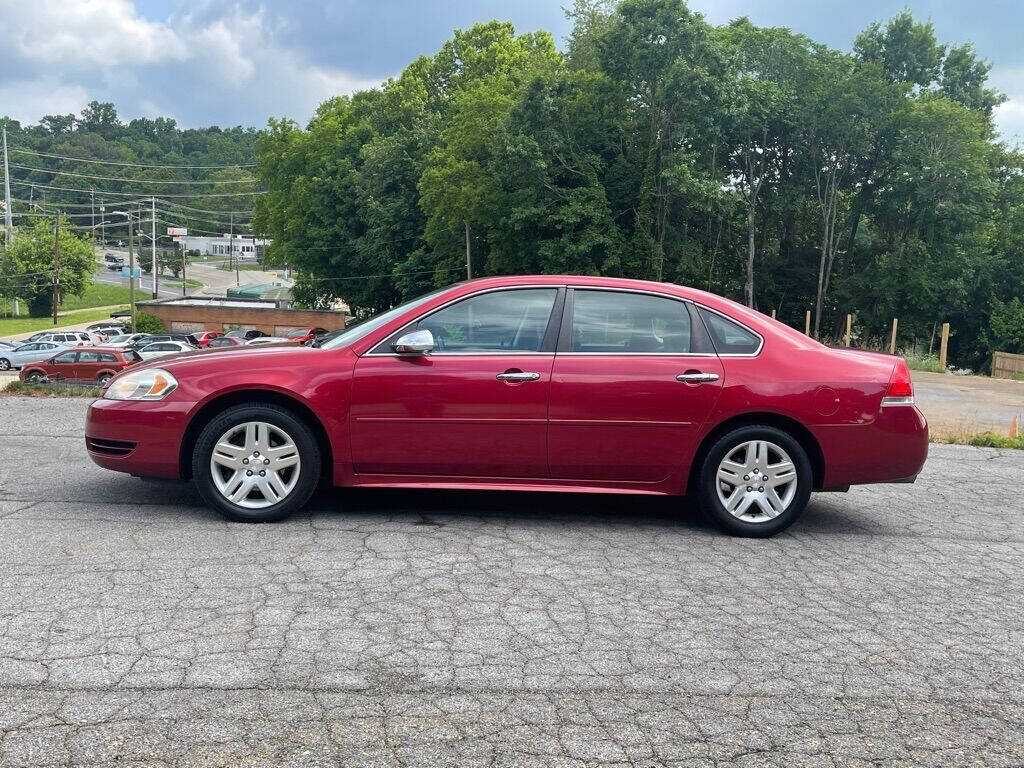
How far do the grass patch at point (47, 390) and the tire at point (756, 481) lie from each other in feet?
26.4

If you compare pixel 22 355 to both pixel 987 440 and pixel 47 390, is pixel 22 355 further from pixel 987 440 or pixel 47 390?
pixel 987 440

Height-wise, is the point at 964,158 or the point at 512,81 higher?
the point at 512,81

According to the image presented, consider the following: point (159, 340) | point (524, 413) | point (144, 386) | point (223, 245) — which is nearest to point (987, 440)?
point (524, 413)

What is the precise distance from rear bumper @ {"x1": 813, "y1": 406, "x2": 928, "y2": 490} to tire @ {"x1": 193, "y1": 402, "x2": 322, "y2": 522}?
311 cm

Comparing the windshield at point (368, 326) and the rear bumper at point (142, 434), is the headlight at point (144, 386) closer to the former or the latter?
the rear bumper at point (142, 434)

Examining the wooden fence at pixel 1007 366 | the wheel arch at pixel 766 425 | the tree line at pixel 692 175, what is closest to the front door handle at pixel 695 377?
the wheel arch at pixel 766 425

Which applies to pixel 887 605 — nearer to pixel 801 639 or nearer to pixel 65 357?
pixel 801 639

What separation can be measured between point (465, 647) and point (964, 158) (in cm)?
5112

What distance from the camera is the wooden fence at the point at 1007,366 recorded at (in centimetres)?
3565

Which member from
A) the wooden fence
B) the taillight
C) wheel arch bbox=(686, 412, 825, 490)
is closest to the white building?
the wooden fence

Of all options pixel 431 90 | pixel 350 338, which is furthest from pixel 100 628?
pixel 431 90

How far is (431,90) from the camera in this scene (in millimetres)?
62906

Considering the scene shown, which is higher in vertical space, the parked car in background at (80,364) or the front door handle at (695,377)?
the front door handle at (695,377)

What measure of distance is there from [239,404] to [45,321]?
88.0m
